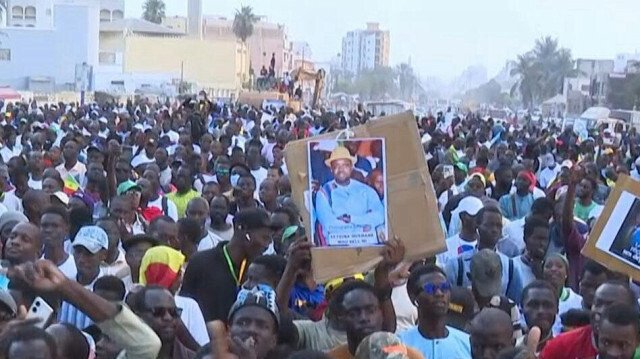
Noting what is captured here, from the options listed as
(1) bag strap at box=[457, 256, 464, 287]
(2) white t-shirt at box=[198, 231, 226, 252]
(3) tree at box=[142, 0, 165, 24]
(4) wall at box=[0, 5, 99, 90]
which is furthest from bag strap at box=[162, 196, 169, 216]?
(3) tree at box=[142, 0, 165, 24]

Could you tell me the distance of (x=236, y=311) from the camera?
468 centimetres

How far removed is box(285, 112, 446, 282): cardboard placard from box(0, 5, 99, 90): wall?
205ft

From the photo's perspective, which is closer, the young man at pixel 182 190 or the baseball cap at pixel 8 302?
the baseball cap at pixel 8 302

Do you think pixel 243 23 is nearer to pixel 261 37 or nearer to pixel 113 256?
pixel 261 37

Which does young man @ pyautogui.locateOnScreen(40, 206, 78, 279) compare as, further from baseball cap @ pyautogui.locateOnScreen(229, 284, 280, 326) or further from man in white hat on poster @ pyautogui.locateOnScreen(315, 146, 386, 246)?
man in white hat on poster @ pyautogui.locateOnScreen(315, 146, 386, 246)

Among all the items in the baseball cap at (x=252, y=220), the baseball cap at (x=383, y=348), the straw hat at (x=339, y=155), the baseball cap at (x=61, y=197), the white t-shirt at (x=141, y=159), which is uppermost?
the straw hat at (x=339, y=155)

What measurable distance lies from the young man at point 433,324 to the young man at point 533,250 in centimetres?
161

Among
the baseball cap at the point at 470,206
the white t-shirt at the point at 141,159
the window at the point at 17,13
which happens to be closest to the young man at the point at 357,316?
the baseball cap at the point at 470,206

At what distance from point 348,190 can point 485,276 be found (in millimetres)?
1560

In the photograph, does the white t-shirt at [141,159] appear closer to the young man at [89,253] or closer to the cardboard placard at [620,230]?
the young man at [89,253]

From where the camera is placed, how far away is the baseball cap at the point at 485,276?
6.23 metres

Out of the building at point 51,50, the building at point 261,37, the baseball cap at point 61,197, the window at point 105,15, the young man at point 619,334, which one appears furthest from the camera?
the building at point 261,37

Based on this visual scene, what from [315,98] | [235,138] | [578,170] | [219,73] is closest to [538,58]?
[219,73]

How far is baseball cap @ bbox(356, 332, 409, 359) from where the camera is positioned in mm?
3883
